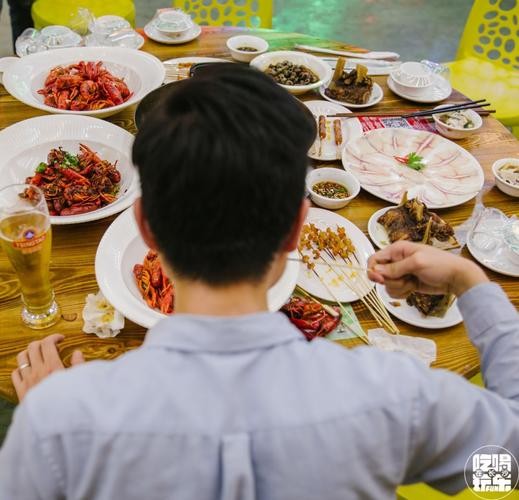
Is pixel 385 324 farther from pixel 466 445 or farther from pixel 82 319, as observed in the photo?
pixel 82 319

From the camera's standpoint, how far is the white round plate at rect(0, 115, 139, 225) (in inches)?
81.4

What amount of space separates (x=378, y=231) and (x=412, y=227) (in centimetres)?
12

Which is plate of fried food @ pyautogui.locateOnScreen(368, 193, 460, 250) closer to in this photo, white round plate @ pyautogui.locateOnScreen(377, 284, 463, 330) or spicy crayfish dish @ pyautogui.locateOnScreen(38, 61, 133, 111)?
white round plate @ pyautogui.locateOnScreen(377, 284, 463, 330)

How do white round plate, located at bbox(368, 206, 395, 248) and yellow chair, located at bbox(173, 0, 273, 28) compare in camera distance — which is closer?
white round plate, located at bbox(368, 206, 395, 248)

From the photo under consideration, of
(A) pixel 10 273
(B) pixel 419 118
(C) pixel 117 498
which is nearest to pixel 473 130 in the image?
(B) pixel 419 118

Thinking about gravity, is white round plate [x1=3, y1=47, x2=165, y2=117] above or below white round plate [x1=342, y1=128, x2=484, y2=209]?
above

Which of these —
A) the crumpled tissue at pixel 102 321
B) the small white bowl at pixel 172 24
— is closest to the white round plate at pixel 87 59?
the small white bowl at pixel 172 24

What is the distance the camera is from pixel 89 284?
5.65 feet

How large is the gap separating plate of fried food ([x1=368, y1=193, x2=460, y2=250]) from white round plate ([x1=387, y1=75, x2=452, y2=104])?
95 centimetres

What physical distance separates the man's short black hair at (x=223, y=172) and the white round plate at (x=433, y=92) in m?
1.91

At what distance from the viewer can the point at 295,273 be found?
1620mm

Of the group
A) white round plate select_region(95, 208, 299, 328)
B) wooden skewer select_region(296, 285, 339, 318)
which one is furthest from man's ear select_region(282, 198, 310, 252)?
wooden skewer select_region(296, 285, 339, 318)

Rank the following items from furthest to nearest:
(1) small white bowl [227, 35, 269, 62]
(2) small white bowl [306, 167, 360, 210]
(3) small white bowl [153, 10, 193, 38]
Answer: (3) small white bowl [153, 10, 193, 38]
(1) small white bowl [227, 35, 269, 62]
(2) small white bowl [306, 167, 360, 210]

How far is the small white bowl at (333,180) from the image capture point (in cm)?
205
